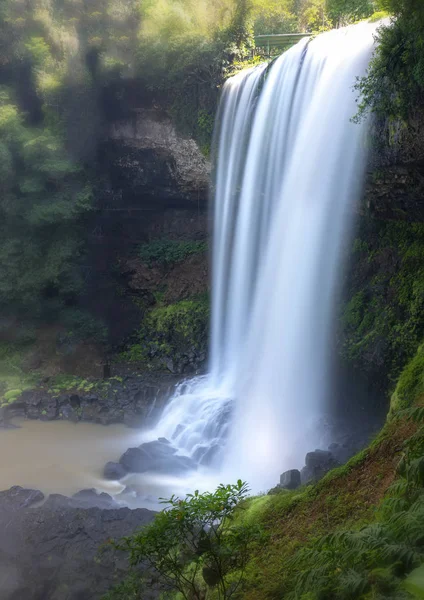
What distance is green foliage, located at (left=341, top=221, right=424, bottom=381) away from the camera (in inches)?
400

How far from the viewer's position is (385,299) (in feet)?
36.9

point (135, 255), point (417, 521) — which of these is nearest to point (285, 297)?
point (135, 255)

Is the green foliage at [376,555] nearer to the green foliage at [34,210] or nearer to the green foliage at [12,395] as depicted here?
the green foliage at [12,395]

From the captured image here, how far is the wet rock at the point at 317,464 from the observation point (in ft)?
28.2

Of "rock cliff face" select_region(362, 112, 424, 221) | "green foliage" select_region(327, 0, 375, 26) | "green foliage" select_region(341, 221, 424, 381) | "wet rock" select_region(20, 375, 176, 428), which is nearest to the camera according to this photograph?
"rock cliff face" select_region(362, 112, 424, 221)

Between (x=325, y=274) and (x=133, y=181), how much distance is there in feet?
29.7

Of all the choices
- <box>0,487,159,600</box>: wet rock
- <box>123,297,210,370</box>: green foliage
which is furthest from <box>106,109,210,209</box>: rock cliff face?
<box>0,487,159,600</box>: wet rock

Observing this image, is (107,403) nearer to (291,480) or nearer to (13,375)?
(13,375)

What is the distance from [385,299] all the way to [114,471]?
651 cm

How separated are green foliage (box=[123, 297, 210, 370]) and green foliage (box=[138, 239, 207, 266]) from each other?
1.74m

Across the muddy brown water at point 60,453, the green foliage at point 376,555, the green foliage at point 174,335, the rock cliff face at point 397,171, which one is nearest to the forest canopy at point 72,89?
the green foliage at point 174,335

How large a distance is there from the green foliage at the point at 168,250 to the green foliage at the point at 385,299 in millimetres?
7536

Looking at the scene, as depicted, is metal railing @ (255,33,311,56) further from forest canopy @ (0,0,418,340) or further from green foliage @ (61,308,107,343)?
green foliage @ (61,308,107,343)

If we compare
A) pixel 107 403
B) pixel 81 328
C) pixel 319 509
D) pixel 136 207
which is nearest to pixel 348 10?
pixel 136 207
